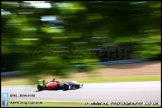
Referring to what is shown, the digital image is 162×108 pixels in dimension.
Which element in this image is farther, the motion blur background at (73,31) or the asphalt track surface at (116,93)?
the asphalt track surface at (116,93)

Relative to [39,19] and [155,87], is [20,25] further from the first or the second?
[155,87]

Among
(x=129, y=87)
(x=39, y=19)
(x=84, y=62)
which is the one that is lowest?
(x=129, y=87)

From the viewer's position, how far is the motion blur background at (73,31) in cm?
201

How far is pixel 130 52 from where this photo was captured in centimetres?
228

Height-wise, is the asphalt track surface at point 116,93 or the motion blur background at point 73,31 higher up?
the motion blur background at point 73,31

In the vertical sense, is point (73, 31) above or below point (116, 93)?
above

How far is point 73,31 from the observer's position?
209 cm

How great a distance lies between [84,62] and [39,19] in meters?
0.44

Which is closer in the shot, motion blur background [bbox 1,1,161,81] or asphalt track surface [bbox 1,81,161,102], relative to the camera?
motion blur background [bbox 1,1,161,81]

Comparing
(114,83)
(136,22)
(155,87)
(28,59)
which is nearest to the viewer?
(136,22)

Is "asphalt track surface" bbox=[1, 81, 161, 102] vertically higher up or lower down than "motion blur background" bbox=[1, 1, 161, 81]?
lower down

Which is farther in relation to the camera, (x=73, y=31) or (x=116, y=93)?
(x=116, y=93)

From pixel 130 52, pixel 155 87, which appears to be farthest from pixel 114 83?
Result: pixel 130 52

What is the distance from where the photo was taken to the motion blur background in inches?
79.0
